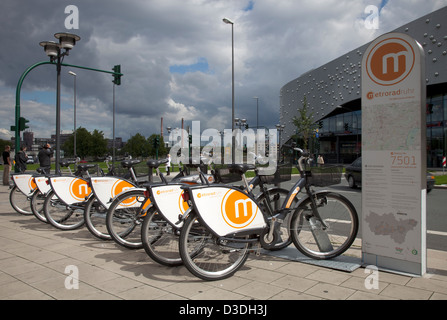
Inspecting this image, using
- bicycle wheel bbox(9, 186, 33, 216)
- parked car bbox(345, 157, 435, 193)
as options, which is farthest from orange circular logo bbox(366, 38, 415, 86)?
parked car bbox(345, 157, 435, 193)

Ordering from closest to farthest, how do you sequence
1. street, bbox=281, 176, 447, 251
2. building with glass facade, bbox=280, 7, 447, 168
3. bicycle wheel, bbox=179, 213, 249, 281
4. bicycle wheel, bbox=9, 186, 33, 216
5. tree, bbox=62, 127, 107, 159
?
bicycle wheel, bbox=179, 213, 249, 281 < street, bbox=281, 176, 447, 251 < bicycle wheel, bbox=9, 186, 33, 216 < building with glass facade, bbox=280, 7, 447, 168 < tree, bbox=62, 127, 107, 159

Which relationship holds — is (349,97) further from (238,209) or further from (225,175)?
(238,209)

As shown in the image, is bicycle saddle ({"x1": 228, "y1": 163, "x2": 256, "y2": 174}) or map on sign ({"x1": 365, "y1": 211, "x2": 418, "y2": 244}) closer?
map on sign ({"x1": 365, "y1": 211, "x2": 418, "y2": 244})

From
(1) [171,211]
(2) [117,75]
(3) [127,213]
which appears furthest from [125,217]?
(2) [117,75]

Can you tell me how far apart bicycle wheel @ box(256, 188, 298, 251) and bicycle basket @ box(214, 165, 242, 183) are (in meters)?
0.37

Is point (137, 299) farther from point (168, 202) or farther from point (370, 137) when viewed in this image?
point (370, 137)

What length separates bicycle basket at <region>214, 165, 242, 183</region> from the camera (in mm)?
4551

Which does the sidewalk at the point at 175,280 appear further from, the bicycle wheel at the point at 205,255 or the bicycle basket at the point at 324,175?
the bicycle basket at the point at 324,175

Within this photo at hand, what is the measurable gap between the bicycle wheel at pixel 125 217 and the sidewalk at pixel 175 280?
0.55 feet

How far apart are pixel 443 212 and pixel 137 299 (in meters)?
8.07

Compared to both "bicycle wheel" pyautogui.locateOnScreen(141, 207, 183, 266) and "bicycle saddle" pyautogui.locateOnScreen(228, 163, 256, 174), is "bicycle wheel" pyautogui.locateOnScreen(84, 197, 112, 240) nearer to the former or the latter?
"bicycle wheel" pyautogui.locateOnScreen(141, 207, 183, 266)

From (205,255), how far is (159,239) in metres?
0.61
